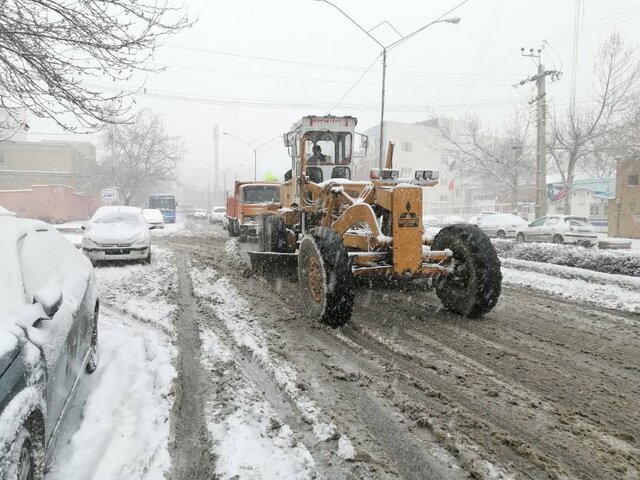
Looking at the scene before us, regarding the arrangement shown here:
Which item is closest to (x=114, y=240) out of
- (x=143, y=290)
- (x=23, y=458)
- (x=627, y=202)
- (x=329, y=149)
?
(x=143, y=290)

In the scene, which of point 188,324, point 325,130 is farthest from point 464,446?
point 325,130

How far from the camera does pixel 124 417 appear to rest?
3.59m

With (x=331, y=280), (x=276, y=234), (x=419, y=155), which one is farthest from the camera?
(x=419, y=155)

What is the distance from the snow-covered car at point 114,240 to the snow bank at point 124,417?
6743 mm

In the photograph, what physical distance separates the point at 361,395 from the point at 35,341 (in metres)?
2.48

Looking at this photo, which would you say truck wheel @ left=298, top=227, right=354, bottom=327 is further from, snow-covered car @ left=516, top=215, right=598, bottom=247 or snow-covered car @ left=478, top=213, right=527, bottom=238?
snow-covered car @ left=478, top=213, right=527, bottom=238

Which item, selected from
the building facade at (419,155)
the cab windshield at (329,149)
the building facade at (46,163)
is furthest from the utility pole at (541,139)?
the building facade at (46,163)

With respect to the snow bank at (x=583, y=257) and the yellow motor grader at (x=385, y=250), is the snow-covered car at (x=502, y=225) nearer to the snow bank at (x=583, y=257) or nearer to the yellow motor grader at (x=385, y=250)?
the snow bank at (x=583, y=257)

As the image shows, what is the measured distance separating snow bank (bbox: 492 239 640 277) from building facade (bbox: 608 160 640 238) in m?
17.0

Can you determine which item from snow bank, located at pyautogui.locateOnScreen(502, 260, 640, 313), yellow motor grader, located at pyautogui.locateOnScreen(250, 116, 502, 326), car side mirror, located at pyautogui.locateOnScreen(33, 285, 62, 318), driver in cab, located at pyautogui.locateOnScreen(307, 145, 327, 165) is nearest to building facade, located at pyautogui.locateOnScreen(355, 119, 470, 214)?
snow bank, located at pyautogui.locateOnScreen(502, 260, 640, 313)

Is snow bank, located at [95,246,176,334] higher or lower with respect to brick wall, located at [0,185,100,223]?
lower

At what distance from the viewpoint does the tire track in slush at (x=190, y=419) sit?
2969 millimetres

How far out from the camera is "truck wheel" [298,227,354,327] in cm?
561

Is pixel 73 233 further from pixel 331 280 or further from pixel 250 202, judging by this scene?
pixel 331 280
